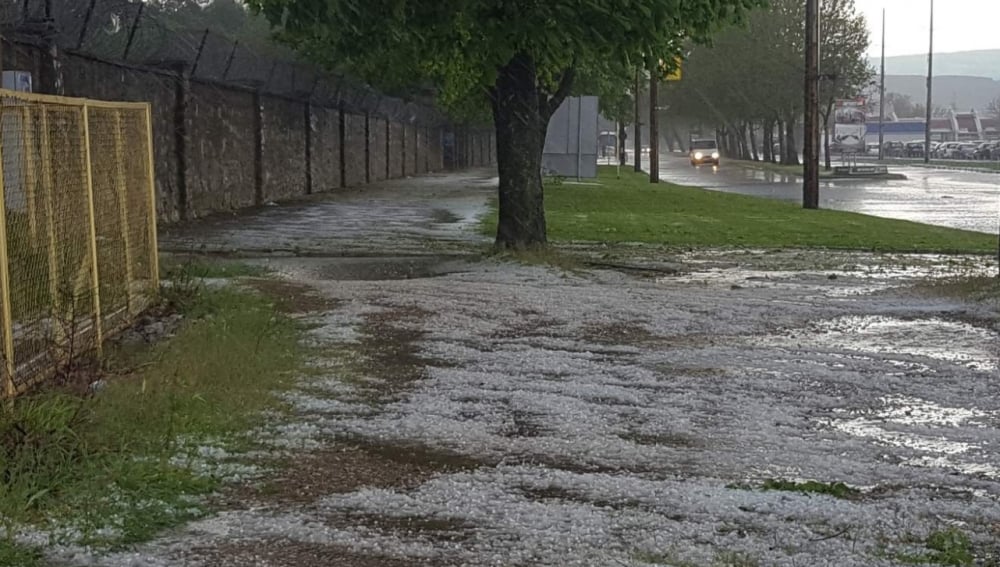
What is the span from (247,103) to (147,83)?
260 inches

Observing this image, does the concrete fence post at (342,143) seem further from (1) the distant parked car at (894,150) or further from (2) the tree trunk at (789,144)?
(1) the distant parked car at (894,150)

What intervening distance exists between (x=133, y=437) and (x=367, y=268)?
9125 millimetres

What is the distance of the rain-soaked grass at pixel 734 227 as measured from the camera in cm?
1989

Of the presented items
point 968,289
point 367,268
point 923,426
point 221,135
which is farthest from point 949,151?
point 923,426

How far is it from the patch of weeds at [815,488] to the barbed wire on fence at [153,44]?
455 inches

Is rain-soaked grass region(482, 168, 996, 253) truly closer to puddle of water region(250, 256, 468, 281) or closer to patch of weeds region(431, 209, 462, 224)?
patch of weeds region(431, 209, 462, 224)

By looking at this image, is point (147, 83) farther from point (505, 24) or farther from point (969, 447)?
point (969, 447)

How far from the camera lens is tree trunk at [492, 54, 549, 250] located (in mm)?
15828

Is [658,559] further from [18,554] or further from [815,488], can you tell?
[18,554]

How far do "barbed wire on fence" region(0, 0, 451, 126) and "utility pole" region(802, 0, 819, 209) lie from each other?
12.7 m

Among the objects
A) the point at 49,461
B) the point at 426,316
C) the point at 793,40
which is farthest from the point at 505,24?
the point at 793,40

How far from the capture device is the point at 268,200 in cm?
2991

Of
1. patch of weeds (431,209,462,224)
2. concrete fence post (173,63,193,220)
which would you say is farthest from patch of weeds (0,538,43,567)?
patch of weeds (431,209,462,224)

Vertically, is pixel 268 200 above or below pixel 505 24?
below
